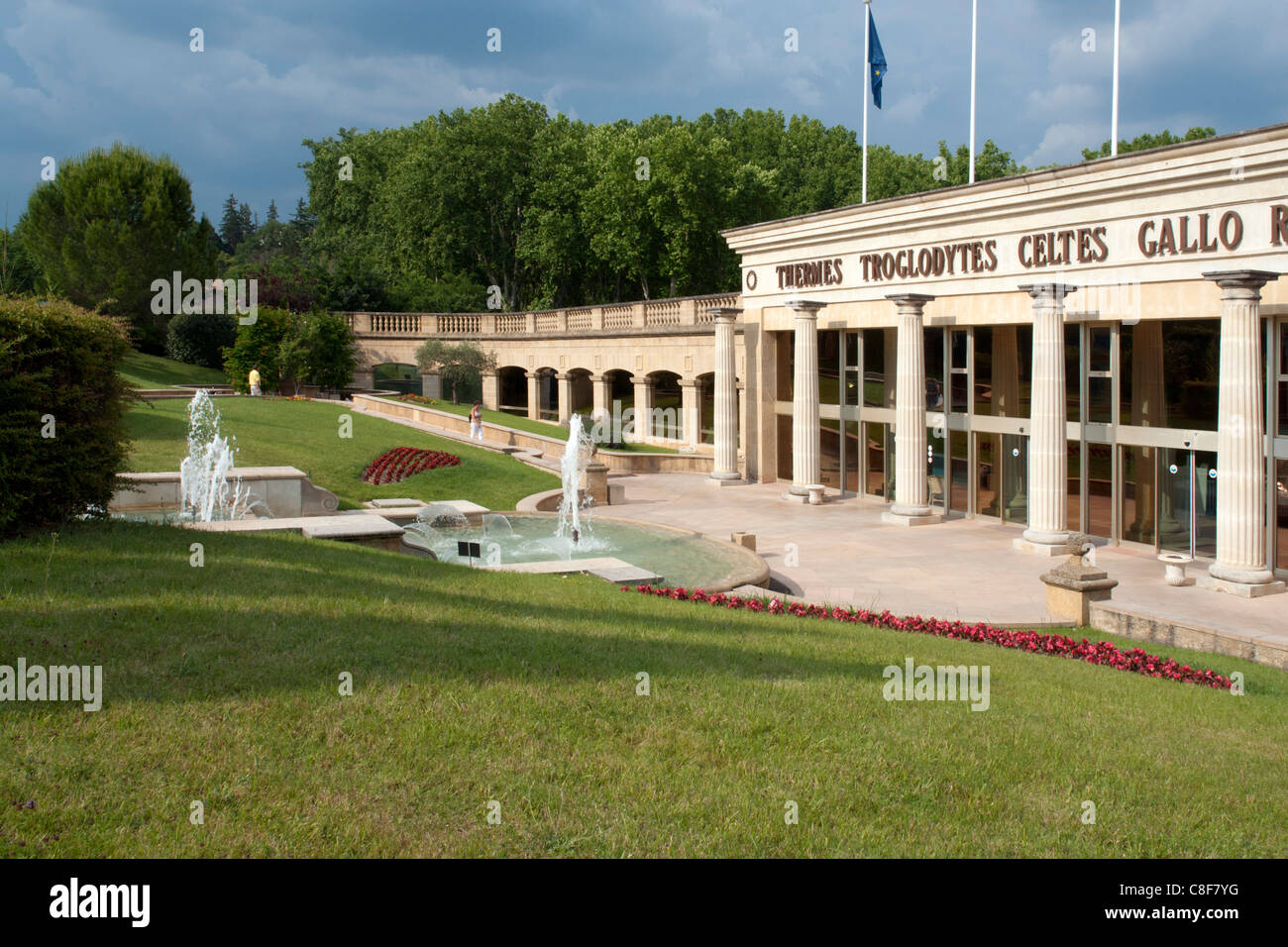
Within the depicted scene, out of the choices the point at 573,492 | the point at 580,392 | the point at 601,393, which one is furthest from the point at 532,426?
the point at 573,492

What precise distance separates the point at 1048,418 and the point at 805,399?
31.0 feet

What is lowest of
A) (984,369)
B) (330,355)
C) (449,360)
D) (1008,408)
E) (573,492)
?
(573,492)

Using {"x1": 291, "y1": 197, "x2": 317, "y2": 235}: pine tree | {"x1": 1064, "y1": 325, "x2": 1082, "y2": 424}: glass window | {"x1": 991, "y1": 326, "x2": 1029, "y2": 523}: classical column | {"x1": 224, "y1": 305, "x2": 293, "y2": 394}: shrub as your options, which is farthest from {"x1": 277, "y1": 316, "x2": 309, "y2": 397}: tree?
{"x1": 291, "y1": 197, "x2": 317, "y2": 235}: pine tree

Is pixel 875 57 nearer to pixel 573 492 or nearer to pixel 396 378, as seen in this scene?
pixel 573 492

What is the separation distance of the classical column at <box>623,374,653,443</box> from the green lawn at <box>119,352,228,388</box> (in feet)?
60.8

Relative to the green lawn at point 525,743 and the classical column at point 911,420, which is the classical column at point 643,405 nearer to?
the classical column at point 911,420

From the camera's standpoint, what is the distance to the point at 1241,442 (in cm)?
1930

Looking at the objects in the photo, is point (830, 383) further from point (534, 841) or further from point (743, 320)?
point (534, 841)

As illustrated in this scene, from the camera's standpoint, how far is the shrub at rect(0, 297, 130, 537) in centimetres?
1161

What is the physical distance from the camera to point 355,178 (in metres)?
81.1

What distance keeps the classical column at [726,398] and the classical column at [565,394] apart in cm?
1845

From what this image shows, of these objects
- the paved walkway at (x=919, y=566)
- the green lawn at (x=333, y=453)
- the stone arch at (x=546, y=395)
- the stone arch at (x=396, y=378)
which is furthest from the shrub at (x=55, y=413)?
the stone arch at (x=396, y=378)

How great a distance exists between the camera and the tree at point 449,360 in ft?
180
